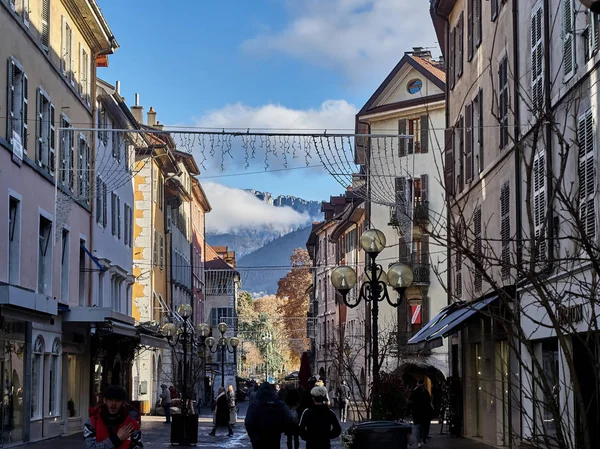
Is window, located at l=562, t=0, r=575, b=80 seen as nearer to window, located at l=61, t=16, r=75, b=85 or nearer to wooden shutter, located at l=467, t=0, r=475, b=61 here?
wooden shutter, located at l=467, t=0, r=475, b=61

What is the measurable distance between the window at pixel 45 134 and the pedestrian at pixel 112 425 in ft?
69.4

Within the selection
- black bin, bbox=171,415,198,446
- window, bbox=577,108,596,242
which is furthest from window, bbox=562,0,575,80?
black bin, bbox=171,415,198,446

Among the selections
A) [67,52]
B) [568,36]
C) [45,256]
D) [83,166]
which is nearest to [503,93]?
[568,36]

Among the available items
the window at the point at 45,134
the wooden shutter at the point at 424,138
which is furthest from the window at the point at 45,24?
the wooden shutter at the point at 424,138

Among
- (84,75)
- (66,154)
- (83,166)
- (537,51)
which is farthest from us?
(84,75)

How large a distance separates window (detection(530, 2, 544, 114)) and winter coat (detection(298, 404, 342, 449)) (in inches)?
353

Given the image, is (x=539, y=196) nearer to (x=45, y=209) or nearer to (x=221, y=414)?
(x=45, y=209)

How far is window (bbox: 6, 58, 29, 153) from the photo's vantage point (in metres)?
26.7

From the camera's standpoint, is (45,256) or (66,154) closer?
(45,256)

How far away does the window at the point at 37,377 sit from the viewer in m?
30.1

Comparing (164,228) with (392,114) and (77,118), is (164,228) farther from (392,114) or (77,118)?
(77,118)

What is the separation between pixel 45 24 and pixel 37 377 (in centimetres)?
942

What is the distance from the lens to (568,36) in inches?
731

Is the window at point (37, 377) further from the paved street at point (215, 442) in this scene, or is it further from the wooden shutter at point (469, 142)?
the wooden shutter at point (469, 142)
